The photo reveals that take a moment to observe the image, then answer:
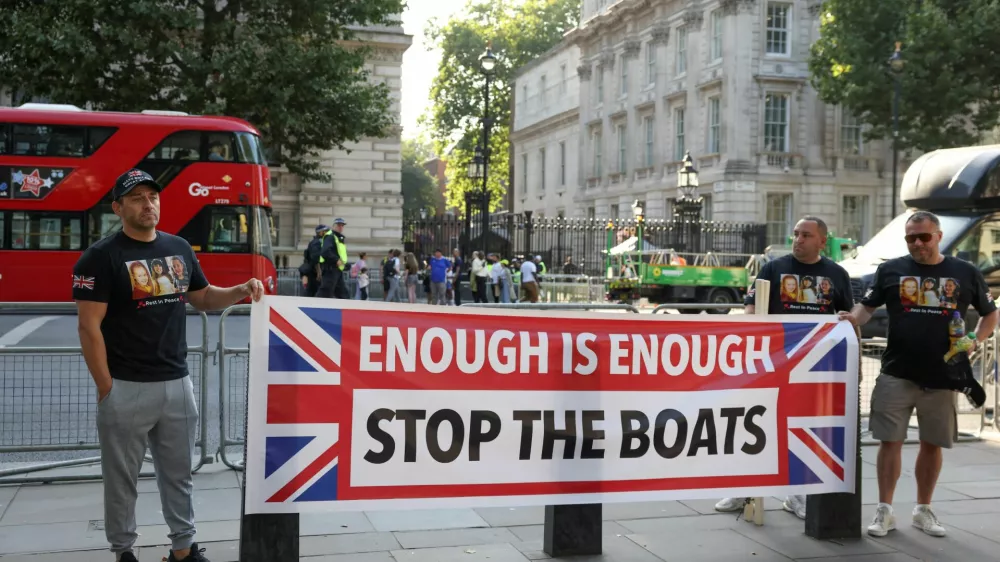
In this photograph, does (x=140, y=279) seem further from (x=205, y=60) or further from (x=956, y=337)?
(x=205, y=60)

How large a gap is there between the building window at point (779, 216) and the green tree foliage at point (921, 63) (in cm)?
626

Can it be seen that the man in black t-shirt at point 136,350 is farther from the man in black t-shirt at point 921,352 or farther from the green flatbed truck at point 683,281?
the green flatbed truck at point 683,281

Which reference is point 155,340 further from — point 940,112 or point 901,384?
point 940,112

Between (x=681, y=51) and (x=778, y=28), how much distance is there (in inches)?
218

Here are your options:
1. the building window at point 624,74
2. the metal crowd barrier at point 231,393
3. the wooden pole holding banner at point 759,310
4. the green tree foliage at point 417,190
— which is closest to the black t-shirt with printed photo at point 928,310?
the wooden pole holding banner at point 759,310

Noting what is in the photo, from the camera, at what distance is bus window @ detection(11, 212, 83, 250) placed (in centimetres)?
2202

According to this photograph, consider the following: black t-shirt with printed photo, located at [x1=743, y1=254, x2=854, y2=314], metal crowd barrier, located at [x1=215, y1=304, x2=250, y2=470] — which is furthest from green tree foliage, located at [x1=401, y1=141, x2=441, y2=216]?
black t-shirt with printed photo, located at [x1=743, y1=254, x2=854, y2=314]

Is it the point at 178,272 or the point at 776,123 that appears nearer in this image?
the point at 178,272

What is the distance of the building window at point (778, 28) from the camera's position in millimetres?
44031

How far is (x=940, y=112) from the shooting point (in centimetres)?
3600

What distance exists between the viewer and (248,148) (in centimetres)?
2297

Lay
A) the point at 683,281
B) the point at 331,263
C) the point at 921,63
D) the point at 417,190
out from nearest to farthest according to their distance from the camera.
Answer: the point at 331,263, the point at 683,281, the point at 921,63, the point at 417,190

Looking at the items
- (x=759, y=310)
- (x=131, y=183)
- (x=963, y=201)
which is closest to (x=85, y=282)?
(x=131, y=183)

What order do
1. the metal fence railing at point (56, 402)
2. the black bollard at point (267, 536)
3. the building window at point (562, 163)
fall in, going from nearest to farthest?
the black bollard at point (267, 536) < the metal fence railing at point (56, 402) < the building window at point (562, 163)
